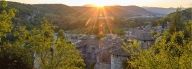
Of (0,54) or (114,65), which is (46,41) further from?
(114,65)

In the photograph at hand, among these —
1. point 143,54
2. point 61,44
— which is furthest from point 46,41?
point 143,54

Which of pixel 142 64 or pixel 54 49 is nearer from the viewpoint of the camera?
pixel 142 64

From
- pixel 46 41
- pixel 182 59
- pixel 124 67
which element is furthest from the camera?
pixel 124 67

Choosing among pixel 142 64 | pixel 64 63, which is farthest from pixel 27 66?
pixel 142 64

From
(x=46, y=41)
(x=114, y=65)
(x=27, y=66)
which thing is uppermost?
(x=46, y=41)

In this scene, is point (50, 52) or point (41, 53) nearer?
point (41, 53)

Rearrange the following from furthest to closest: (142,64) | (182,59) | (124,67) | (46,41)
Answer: (124,67)
(46,41)
(142,64)
(182,59)

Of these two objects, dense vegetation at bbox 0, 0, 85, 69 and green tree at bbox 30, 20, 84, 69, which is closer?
green tree at bbox 30, 20, 84, 69

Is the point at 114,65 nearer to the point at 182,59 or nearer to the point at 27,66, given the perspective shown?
the point at 27,66

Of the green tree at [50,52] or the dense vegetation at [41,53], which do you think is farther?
the dense vegetation at [41,53]

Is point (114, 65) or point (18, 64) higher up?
point (18, 64)
